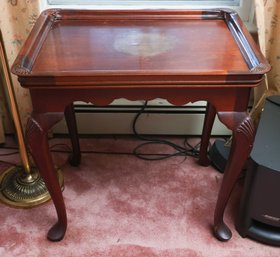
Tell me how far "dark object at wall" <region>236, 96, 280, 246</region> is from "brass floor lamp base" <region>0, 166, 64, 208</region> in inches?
29.9

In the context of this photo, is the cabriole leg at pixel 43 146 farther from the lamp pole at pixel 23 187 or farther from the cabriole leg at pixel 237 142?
the cabriole leg at pixel 237 142

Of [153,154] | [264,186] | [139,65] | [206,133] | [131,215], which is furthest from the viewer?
[153,154]

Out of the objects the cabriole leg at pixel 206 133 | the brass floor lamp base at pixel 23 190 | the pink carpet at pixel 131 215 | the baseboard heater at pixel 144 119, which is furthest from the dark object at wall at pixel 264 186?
the brass floor lamp base at pixel 23 190

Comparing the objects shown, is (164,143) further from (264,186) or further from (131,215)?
(264,186)

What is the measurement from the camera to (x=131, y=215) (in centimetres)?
143

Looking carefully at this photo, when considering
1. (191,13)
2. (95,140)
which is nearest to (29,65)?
(191,13)

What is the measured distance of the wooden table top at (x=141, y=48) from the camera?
3.19 feet

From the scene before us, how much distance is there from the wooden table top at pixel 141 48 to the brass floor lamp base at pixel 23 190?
2.04 feet

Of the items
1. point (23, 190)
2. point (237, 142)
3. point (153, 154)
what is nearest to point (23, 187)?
point (23, 190)

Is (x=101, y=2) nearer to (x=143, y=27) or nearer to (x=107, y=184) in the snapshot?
(x=143, y=27)

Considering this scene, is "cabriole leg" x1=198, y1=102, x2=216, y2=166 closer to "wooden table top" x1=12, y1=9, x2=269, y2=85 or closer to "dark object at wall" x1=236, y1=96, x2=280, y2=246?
"dark object at wall" x1=236, y1=96, x2=280, y2=246

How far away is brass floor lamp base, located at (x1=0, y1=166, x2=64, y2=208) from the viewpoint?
147cm

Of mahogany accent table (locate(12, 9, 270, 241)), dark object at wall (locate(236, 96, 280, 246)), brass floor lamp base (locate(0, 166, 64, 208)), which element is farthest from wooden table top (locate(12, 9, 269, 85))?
brass floor lamp base (locate(0, 166, 64, 208))

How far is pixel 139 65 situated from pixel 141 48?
118 millimetres
